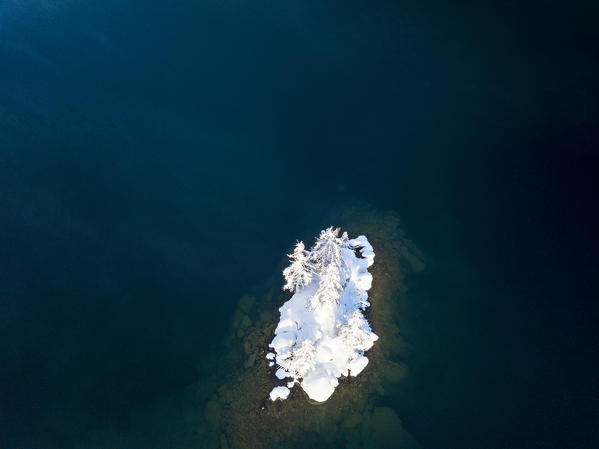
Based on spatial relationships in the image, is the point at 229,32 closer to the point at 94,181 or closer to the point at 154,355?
the point at 94,181

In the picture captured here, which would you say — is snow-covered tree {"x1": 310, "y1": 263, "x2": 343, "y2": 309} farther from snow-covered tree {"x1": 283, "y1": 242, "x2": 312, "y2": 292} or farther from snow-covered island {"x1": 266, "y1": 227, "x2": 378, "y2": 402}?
snow-covered tree {"x1": 283, "y1": 242, "x2": 312, "y2": 292}

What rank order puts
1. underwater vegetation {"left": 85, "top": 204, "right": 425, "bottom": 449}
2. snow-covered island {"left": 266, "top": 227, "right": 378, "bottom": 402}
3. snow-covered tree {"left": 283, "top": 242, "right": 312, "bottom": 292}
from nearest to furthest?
underwater vegetation {"left": 85, "top": 204, "right": 425, "bottom": 449}, snow-covered island {"left": 266, "top": 227, "right": 378, "bottom": 402}, snow-covered tree {"left": 283, "top": 242, "right": 312, "bottom": 292}

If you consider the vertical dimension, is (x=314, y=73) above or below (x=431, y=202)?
above

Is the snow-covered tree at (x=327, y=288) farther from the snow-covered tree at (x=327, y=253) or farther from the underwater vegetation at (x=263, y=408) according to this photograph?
the underwater vegetation at (x=263, y=408)

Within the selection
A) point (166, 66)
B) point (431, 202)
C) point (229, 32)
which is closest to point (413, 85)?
point (431, 202)

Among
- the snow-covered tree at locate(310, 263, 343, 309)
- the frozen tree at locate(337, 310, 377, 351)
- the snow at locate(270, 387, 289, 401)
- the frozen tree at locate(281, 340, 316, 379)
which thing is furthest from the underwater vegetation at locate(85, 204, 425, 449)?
the snow-covered tree at locate(310, 263, 343, 309)

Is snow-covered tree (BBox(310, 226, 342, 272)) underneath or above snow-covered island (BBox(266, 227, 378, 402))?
above

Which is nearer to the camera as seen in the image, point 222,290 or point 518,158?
point 222,290

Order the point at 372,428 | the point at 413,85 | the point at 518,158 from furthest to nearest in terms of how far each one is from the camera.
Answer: the point at 413,85 → the point at 518,158 → the point at 372,428
